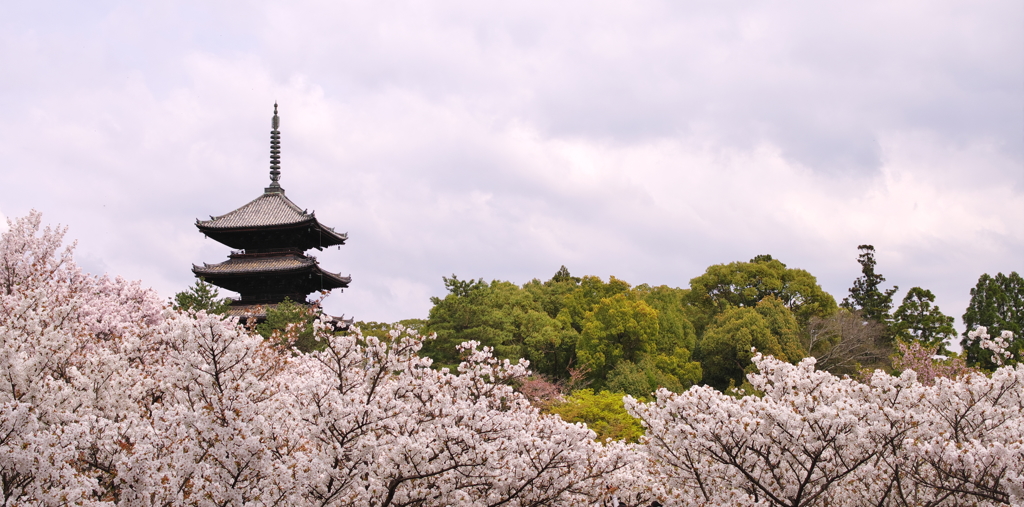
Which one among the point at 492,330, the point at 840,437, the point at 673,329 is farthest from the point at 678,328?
the point at 840,437

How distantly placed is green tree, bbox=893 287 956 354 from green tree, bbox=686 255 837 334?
10.8 ft

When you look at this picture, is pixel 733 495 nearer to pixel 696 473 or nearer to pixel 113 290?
pixel 696 473

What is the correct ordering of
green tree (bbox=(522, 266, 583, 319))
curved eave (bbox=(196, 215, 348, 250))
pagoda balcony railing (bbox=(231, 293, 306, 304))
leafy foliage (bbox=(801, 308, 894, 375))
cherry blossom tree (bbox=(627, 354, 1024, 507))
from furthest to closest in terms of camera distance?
green tree (bbox=(522, 266, 583, 319))
leafy foliage (bbox=(801, 308, 894, 375))
pagoda balcony railing (bbox=(231, 293, 306, 304))
curved eave (bbox=(196, 215, 348, 250))
cherry blossom tree (bbox=(627, 354, 1024, 507))

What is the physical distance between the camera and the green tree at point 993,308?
30844 millimetres

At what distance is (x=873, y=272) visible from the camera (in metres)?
47.8

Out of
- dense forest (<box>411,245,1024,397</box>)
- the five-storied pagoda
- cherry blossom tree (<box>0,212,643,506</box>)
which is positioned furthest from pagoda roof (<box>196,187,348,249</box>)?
cherry blossom tree (<box>0,212,643,506</box>)

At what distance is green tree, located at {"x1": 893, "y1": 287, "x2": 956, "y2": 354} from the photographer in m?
36.9

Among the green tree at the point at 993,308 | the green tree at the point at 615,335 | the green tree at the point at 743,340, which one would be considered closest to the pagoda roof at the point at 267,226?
the green tree at the point at 615,335

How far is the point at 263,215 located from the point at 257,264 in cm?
241

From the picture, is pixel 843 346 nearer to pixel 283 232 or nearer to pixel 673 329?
pixel 673 329

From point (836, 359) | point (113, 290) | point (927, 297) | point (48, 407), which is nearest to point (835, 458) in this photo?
point (48, 407)

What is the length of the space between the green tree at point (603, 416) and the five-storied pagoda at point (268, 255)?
15.8 meters

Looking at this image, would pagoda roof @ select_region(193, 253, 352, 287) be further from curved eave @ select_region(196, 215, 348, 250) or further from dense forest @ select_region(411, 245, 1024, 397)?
dense forest @ select_region(411, 245, 1024, 397)

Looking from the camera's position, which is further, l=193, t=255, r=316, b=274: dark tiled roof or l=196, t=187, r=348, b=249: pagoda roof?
l=196, t=187, r=348, b=249: pagoda roof
